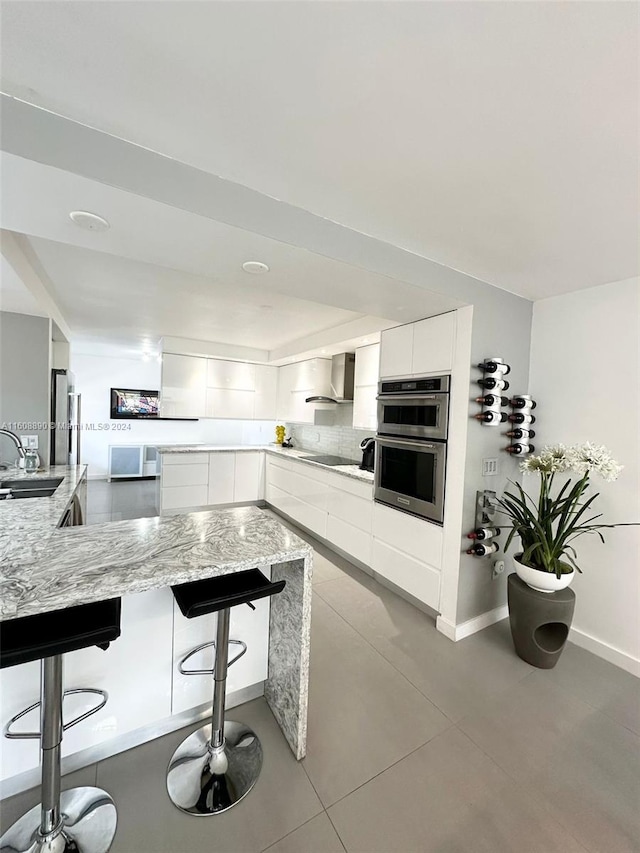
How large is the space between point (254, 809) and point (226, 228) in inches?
87.8

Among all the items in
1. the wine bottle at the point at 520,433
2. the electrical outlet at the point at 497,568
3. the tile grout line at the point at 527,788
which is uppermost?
the wine bottle at the point at 520,433

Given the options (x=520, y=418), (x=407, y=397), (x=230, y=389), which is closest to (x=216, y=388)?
(x=230, y=389)

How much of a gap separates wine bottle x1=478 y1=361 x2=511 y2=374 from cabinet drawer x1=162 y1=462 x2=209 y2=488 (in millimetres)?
3900

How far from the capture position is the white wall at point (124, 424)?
646 cm

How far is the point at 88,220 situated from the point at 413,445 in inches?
88.6

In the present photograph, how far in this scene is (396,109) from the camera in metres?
1.03

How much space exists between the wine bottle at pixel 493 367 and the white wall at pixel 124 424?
16.4 ft

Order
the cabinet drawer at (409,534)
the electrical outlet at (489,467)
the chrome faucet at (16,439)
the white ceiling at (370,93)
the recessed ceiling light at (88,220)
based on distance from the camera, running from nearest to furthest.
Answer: the white ceiling at (370,93)
the recessed ceiling light at (88,220)
the electrical outlet at (489,467)
the cabinet drawer at (409,534)
the chrome faucet at (16,439)

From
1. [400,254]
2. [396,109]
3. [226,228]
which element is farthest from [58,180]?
[400,254]

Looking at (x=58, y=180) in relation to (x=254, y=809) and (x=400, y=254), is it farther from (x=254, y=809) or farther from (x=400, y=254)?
(x=254, y=809)

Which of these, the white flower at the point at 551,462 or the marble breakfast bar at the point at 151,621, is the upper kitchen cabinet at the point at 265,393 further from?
the white flower at the point at 551,462

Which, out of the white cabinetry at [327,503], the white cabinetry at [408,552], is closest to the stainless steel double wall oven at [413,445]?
the white cabinetry at [408,552]

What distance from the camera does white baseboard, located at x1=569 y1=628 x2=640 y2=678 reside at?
209cm

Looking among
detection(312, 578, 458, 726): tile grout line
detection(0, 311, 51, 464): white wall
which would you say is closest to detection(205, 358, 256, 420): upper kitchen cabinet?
detection(0, 311, 51, 464): white wall
